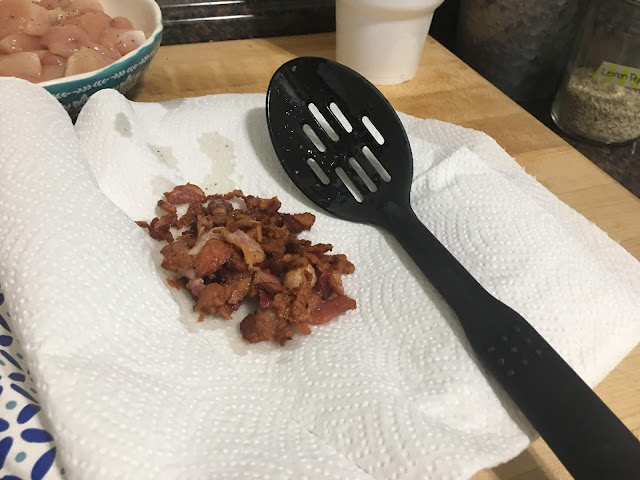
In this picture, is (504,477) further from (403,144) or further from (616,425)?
Answer: (403,144)

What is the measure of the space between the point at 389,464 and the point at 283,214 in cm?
31

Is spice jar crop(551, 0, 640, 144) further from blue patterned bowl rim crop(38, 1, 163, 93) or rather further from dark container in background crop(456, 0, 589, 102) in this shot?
blue patterned bowl rim crop(38, 1, 163, 93)

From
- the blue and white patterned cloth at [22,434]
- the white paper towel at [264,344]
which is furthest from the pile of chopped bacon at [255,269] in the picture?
the blue and white patterned cloth at [22,434]

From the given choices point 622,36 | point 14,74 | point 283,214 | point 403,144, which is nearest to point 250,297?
point 283,214

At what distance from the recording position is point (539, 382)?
0.38 metres

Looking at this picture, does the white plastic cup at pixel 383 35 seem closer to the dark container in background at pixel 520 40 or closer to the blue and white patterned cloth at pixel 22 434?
the dark container in background at pixel 520 40

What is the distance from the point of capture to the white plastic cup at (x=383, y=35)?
0.81 metres

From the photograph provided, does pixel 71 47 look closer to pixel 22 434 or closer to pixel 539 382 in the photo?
pixel 22 434

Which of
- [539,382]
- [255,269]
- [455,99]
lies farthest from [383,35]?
[539,382]

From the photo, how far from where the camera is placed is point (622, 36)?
81cm

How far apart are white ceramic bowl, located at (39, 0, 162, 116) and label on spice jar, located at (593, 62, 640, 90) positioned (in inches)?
27.5

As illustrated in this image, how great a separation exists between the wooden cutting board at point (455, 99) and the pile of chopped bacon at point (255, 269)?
0.29 meters

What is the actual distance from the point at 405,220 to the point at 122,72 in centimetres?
44

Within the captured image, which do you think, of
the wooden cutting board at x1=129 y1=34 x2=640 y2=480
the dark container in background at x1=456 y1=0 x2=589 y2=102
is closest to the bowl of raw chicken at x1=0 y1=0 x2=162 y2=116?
the wooden cutting board at x1=129 y1=34 x2=640 y2=480
